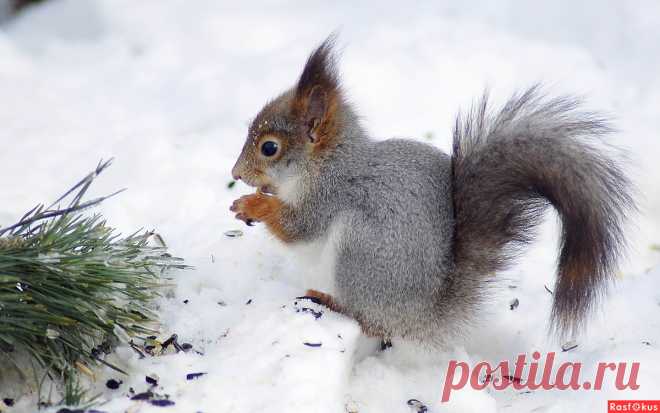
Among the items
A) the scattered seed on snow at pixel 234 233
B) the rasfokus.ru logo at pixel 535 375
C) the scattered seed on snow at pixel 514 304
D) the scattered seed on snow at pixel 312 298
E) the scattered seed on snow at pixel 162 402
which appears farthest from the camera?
the scattered seed on snow at pixel 234 233

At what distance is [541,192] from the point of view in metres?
1.66

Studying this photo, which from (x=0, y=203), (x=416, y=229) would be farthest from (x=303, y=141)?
(x=0, y=203)

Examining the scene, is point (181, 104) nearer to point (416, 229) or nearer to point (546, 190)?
point (416, 229)

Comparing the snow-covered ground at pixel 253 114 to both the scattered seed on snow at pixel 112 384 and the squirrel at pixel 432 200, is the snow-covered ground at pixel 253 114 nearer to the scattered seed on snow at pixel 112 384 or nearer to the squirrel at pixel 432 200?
the scattered seed on snow at pixel 112 384

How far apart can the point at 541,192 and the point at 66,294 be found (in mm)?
997

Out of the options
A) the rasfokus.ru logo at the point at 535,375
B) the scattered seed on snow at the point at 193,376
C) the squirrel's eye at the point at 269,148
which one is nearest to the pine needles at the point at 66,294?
the scattered seed on snow at the point at 193,376

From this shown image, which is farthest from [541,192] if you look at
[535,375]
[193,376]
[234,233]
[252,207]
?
[234,233]

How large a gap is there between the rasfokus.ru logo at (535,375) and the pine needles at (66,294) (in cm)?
71

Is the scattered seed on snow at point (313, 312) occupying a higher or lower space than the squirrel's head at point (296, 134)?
lower

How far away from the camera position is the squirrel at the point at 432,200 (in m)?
1.62

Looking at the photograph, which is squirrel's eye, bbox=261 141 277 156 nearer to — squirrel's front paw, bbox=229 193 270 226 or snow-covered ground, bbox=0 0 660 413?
squirrel's front paw, bbox=229 193 270 226

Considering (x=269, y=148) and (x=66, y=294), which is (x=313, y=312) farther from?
(x=66, y=294)

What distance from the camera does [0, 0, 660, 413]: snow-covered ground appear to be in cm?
169

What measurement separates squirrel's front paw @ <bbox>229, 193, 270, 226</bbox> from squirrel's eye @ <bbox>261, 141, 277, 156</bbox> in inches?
4.3
